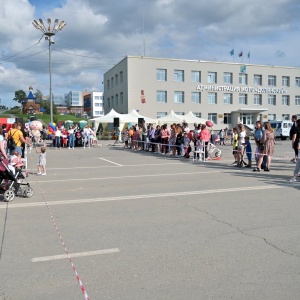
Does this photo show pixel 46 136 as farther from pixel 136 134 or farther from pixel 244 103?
pixel 244 103

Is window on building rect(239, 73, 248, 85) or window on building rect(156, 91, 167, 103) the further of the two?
window on building rect(239, 73, 248, 85)

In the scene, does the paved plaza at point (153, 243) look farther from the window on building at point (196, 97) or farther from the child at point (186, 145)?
the window on building at point (196, 97)

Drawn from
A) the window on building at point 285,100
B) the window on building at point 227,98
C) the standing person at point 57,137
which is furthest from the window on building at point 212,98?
the standing person at point 57,137

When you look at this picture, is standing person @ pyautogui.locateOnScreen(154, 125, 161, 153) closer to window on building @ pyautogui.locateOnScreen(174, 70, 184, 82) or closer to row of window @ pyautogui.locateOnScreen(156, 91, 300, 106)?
row of window @ pyautogui.locateOnScreen(156, 91, 300, 106)

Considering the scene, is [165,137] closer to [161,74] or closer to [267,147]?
[267,147]

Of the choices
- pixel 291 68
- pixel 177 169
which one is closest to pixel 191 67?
pixel 291 68

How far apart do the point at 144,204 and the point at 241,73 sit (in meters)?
56.3

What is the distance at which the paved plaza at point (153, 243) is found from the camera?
12.3ft

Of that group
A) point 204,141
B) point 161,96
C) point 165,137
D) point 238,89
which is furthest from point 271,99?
point 204,141

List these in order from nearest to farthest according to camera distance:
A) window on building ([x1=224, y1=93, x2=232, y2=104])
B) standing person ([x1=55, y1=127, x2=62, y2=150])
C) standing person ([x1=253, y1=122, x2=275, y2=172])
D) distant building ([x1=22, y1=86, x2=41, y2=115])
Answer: standing person ([x1=253, y1=122, x2=275, y2=172]), standing person ([x1=55, y1=127, x2=62, y2=150]), window on building ([x1=224, y1=93, x2=232, y2=104]), distant building ([x1=22, y1=86, x2=41, y2=115])

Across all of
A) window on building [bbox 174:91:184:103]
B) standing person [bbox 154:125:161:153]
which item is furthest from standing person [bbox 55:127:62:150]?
window on building [bbox 174:91:184:103]

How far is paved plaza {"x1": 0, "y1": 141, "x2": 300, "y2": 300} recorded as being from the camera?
374 cm

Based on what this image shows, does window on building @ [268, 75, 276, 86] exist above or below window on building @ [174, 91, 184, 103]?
above

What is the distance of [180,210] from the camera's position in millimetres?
7094
